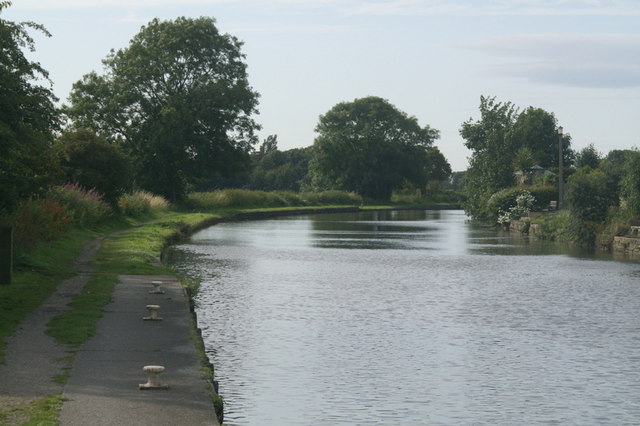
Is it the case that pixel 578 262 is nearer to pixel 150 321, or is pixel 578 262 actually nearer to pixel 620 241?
pixel 620 241

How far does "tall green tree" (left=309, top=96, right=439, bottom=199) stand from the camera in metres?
111

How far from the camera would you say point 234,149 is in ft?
236

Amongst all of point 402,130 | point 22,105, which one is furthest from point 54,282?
point 402,130

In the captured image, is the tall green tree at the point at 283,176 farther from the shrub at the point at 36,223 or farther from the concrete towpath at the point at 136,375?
the concrete towpath at the point at 136,375

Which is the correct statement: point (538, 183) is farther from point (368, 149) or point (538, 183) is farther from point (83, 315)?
point (83, 315)

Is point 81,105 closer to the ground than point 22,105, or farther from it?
farther from it

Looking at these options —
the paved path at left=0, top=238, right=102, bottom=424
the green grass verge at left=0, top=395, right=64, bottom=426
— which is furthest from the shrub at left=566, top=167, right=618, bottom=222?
the green grass verge at left=0, top=395, right=64, bottom=426

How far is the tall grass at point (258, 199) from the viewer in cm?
7338

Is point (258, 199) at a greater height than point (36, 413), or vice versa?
point (258, 199)

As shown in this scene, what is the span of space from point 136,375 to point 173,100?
5855 cm

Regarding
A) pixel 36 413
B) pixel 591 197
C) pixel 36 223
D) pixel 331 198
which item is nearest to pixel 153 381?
pixel 36 413

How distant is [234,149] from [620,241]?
131 feet

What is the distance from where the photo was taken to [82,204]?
125 feet

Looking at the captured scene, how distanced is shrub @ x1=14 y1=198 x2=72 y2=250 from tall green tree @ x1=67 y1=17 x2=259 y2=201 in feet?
130
